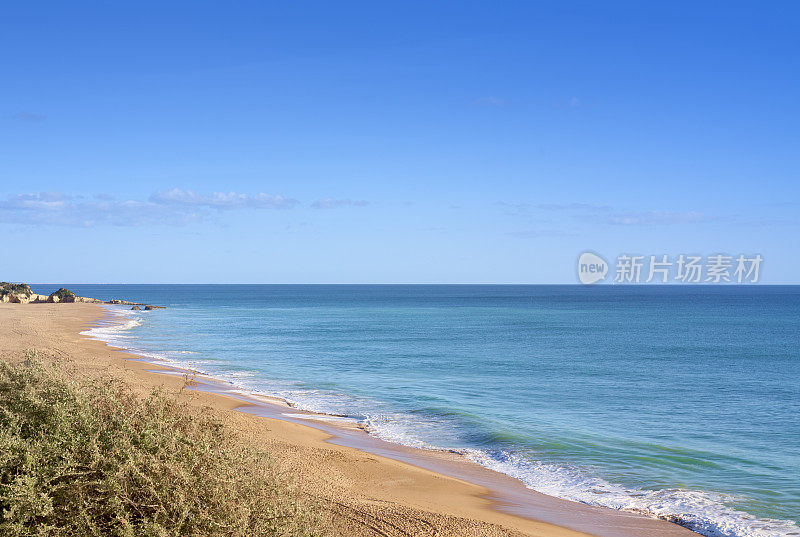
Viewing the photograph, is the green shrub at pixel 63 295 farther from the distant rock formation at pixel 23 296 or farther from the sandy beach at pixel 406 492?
the sandy beach at pixel 406 492

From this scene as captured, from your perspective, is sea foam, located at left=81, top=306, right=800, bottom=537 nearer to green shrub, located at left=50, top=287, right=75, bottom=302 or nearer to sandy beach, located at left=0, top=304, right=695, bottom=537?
sandy beach, located at left=0, top=304, right=695, bottom=537

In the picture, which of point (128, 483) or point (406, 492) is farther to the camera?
point (406, 492)

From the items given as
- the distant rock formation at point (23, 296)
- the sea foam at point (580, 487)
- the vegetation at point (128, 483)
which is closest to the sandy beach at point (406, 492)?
the sea foam at point (580, 487)

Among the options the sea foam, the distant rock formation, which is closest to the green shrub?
the distant rock formation

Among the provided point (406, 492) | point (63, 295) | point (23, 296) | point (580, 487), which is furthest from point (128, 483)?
point (63, 295)

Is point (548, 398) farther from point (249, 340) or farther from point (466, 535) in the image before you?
point (249, 340)

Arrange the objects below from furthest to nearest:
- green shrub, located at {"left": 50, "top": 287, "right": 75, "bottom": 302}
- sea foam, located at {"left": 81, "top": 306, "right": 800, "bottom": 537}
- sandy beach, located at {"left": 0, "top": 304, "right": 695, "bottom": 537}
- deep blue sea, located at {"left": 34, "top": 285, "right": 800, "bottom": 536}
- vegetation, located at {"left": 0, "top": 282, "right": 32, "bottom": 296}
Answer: green shrub, located at {"left": 50, "top": 287, "right": 75, "bottom": 302}, vegetation, located at {"left": 0, "top": 282, "right": 32, "bottom": 296}, deep blue sea, located at {"left": 34, "top": 285, "right": 800, "bottom": 536}, sea foam, located at {"left": 81, "top": 306, "right": 800, "bottom": 537}, sandy beach, located at {"left": 0, "top": 304, "right": 695, "bottom": 537}

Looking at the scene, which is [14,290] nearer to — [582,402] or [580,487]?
[582,402]

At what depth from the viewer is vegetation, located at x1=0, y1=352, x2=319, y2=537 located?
19.2 ft

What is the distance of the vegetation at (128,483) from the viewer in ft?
19.2

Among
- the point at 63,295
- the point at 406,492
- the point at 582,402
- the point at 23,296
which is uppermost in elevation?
the point at 582,402

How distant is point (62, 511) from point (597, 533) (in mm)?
8354

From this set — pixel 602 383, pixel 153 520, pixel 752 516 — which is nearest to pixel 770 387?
pixel 602 383

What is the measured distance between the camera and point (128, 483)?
6.17 metres
